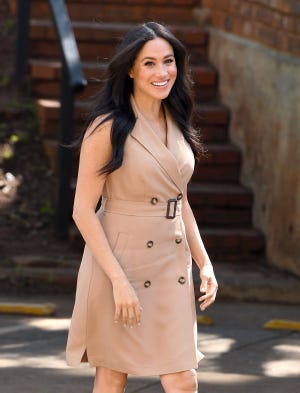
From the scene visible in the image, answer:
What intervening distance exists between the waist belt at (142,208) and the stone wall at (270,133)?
12.6ft

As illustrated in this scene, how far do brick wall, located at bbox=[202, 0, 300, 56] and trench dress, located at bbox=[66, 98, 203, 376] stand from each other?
3961mm

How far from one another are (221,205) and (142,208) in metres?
4.61

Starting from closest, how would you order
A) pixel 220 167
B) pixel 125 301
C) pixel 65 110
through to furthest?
pixel 125 301 → pixel 65 110 → pixel 220 167

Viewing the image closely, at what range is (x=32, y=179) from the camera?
918cm

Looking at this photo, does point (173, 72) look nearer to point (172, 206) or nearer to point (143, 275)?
point (172, 206)

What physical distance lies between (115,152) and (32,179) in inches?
197

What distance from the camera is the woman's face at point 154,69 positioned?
14.2 ft

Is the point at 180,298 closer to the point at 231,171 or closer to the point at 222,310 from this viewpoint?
the point at 222,310

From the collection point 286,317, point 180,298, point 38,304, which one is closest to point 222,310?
point 286,317

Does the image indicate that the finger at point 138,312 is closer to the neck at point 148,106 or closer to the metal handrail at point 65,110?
the neck at point 148,106

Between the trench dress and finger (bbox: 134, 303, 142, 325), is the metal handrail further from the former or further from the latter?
finger (bbox: 134, 303, 142, 325)

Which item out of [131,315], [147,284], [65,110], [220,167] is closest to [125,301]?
[131,315]

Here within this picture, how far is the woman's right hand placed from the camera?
418 cm

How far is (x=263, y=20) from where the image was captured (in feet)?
28.9
